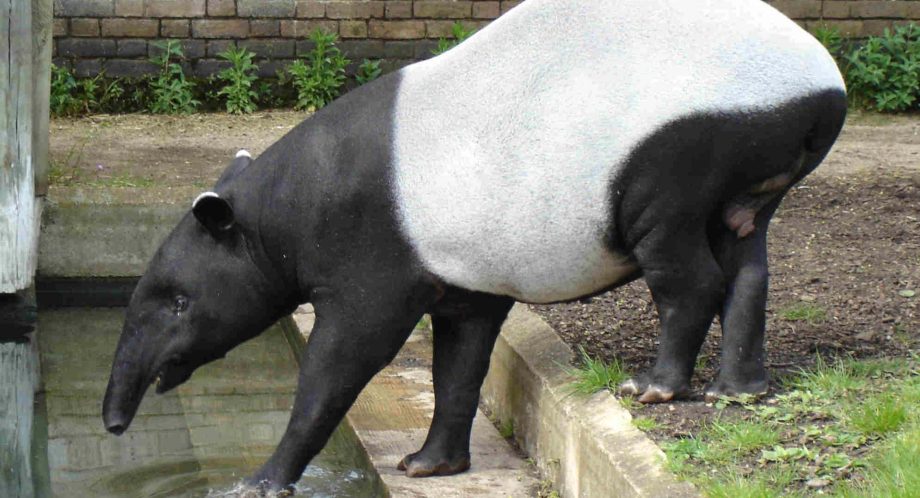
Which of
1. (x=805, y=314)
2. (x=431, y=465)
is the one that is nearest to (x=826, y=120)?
(x=805, y=314)

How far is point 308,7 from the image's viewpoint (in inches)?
425

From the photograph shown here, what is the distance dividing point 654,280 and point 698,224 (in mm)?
229

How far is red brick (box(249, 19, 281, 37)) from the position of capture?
35.3ft

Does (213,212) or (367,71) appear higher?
(213,212)

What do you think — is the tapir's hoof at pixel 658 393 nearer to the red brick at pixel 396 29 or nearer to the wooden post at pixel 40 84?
the wooden post at pixel 40 84

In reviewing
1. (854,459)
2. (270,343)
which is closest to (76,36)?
(270,343)

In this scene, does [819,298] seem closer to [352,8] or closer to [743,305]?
[743,305]

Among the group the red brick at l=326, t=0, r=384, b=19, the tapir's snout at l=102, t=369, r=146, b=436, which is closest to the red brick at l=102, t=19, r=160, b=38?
the red brick at l=326, t=0, r=384, b=19

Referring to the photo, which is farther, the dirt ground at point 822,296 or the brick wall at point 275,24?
the brick wall at point 275,24

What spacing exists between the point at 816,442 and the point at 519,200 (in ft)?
3.91

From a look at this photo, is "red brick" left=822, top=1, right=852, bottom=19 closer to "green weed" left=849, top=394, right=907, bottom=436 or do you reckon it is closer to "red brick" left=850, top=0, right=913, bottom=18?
"red brick" left=850, top=0, right=913, bottom=18

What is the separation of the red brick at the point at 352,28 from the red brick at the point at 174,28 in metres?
1.19

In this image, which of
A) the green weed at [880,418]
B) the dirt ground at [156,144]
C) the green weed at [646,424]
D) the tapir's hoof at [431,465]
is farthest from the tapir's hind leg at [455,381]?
the dirt ground at [156,144]

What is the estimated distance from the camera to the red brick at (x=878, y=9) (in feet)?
36.5
